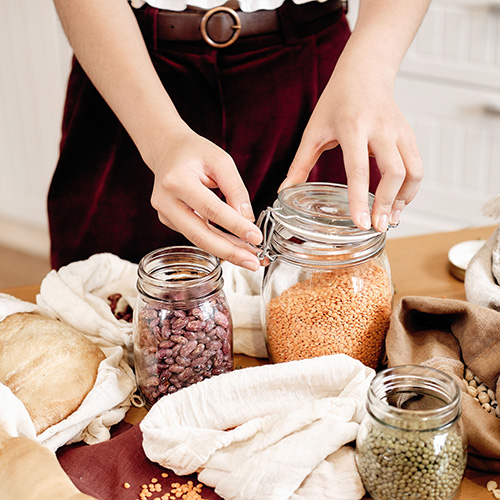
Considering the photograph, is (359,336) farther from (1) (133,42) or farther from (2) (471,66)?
(2) (471,66)

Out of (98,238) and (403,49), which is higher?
(403,49)

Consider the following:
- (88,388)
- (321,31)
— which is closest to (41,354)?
(88,388)

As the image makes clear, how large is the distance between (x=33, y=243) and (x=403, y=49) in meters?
2.33

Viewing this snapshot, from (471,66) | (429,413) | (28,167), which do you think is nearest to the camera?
(429,413)

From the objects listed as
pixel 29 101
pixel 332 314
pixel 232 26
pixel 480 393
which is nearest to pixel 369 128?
pixel 332 314

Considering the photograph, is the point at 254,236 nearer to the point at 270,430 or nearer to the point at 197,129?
the point at 270,430

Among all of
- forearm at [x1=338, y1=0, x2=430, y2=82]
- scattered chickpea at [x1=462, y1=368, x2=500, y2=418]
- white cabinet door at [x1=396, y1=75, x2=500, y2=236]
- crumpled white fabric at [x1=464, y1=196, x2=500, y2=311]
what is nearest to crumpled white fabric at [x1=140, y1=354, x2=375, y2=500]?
scattered chickpea at [x1=462, y1=368, x2=500, y2=418]

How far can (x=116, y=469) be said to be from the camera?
73 cm

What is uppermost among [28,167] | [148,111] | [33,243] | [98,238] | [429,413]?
[148,111]

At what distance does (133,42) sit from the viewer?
958 millimetres

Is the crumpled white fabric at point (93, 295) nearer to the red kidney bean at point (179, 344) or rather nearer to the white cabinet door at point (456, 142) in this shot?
the red kidney bean at point (179, 344)

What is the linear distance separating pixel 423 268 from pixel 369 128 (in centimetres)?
40

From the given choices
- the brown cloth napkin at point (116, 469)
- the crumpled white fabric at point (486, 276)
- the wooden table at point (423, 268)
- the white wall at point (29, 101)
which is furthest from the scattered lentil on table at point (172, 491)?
the white wall at point (29, 101)

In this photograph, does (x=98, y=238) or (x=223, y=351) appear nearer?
(x=223, y=351)
